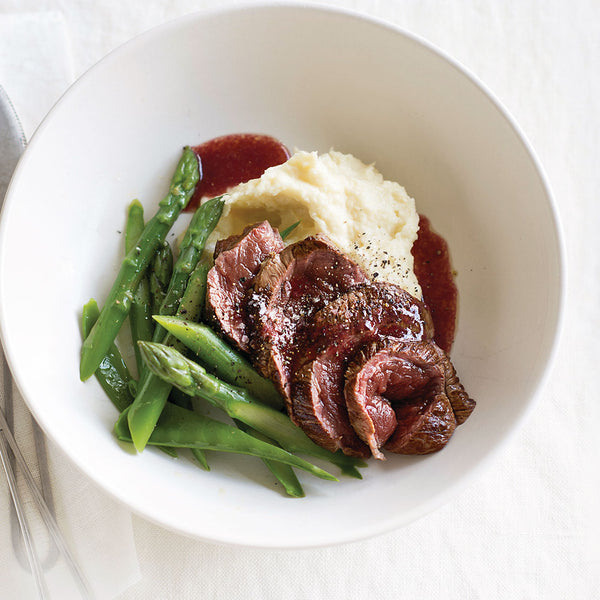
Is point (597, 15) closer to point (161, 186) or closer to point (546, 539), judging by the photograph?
point (161, 186)

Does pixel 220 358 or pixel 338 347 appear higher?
pixel 338 347

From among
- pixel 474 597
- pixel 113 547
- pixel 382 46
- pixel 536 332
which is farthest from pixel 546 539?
pixel 382 46

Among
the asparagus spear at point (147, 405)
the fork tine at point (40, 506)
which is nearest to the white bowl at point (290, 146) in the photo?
the asparagus spear at point (147, 405)

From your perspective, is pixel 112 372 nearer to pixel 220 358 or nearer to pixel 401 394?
pixel 220 358

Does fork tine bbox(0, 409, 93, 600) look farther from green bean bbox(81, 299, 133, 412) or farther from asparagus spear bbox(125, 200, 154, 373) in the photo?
asparagus spear bbox(125, 200, 154, 373)

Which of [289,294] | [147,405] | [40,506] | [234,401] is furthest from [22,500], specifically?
[289,294]

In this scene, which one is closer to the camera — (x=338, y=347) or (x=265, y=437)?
(x=338, y=347)

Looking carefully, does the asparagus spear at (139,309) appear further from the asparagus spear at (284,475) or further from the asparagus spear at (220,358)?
the asparagus spear at (284,475)

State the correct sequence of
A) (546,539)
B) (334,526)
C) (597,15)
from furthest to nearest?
1. (597,15)
2. (546,539)
3. (334,526)
